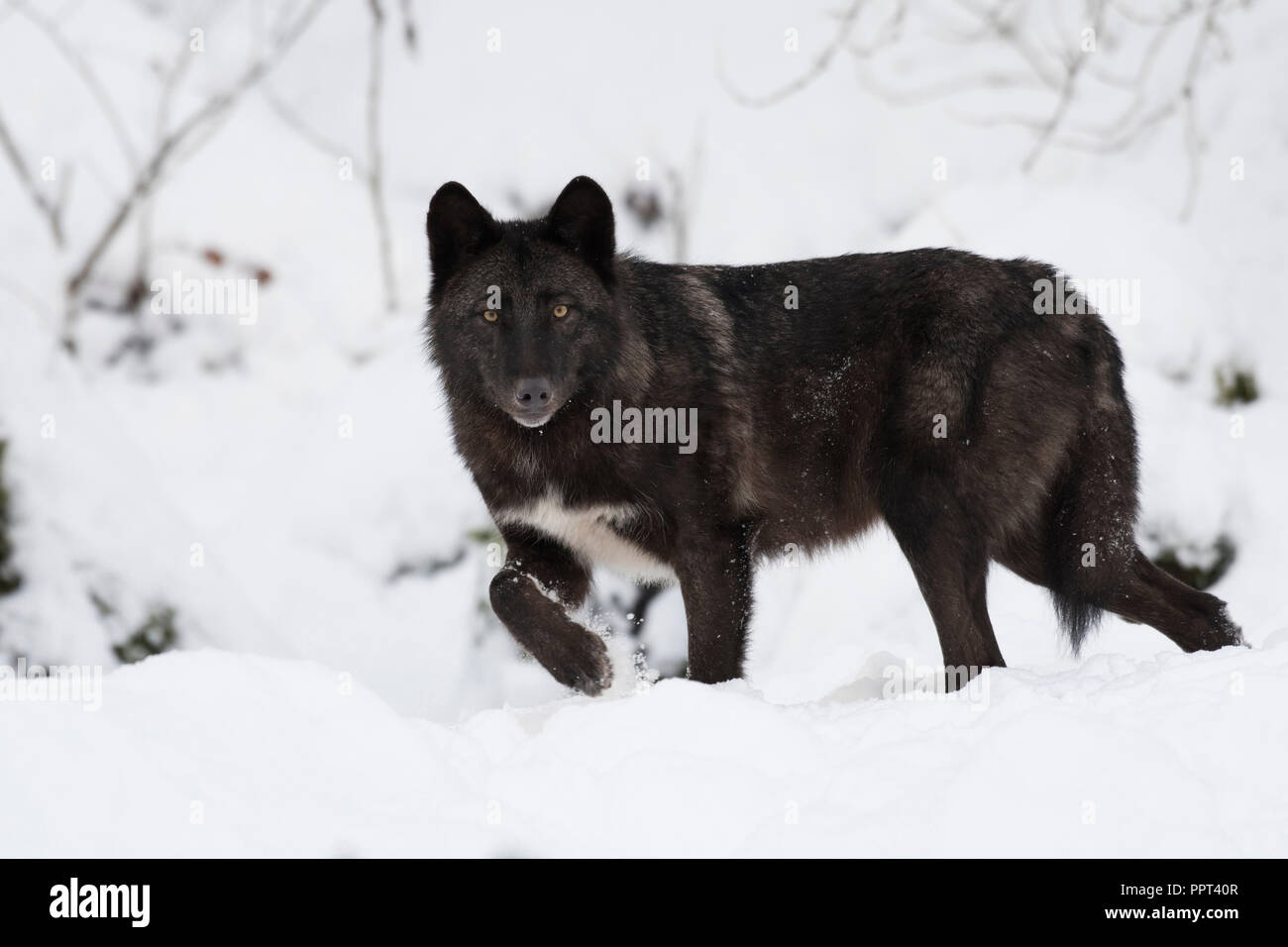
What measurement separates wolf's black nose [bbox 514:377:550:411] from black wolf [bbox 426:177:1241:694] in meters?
0.09

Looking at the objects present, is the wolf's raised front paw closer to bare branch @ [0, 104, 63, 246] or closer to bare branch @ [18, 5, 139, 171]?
bare branch @ [0, 104, 63, 246]

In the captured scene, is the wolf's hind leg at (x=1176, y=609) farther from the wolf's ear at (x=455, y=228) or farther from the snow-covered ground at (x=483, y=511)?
the wolf's ear at (x=455, y=228)

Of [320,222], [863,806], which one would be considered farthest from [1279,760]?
[320,222]

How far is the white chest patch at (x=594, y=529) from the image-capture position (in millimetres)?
4633

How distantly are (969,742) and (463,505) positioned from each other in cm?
585

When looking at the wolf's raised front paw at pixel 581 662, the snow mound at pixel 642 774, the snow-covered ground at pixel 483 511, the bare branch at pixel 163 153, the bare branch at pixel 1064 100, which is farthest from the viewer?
the bare branch at pixel 1064 100

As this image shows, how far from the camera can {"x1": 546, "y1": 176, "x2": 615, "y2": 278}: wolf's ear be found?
15.1ft

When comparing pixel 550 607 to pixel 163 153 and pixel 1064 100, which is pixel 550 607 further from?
pixel 1064 100

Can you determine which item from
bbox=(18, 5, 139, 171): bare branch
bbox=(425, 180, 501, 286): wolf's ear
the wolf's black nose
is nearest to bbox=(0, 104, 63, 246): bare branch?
bbox=(18, 5, 139, 171): bare branch

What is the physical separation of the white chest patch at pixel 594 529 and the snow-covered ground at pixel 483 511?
396 millimetres

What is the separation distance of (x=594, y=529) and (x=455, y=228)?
1.14 meters

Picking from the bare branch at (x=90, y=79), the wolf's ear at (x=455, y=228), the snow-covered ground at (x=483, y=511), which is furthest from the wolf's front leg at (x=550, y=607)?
the bare branch at (x=90, y=79)

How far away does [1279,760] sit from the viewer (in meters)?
2.91

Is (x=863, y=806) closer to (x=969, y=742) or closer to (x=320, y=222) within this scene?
(x=969, y=742)
